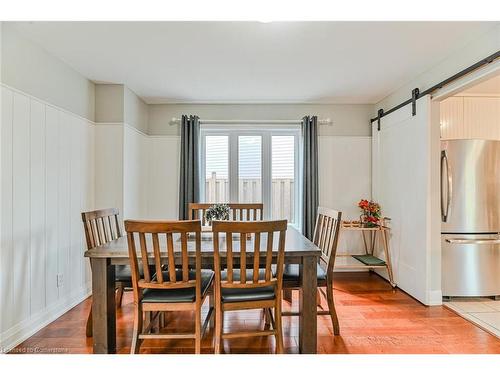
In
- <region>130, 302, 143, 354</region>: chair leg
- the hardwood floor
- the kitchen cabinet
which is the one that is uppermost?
the kitchen cabinet

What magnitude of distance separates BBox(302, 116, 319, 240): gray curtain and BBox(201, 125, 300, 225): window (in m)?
0.22

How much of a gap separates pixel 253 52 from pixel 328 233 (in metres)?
1.71

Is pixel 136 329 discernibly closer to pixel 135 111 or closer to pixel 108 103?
pixel 108 103

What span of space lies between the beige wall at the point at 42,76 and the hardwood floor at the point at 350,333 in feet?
6.46

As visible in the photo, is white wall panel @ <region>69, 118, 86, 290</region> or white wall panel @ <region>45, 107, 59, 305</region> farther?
white wall panel @ <region>69, 118, 86, 290</region>

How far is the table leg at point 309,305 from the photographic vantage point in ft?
7.07

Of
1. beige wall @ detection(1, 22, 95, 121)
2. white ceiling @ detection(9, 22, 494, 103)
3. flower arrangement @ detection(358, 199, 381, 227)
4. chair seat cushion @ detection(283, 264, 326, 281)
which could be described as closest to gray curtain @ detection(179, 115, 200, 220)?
white ceiling @ detection(9, 22, 494, 103)

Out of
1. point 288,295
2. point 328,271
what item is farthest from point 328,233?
point 288,295

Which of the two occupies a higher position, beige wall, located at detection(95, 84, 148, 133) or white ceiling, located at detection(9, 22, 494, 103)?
white ceiling, located at detection(9, 22, 494, 103)

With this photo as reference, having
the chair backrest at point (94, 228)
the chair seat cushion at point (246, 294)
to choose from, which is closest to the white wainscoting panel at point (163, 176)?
the chair backrest at point (94, 228)

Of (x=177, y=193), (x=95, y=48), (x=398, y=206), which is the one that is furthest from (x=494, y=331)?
(x=95, y=48)

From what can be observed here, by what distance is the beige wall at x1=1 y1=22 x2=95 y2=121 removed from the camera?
232cm

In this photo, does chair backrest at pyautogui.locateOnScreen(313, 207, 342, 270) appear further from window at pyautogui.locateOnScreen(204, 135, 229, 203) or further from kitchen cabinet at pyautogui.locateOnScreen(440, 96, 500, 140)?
kitchen cabinet at pyautogui.locateOnScreen(440, 96, 500, 140)

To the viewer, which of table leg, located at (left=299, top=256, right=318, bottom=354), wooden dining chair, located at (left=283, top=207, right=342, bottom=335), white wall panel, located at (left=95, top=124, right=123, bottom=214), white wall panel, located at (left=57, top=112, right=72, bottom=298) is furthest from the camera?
white wall panel, located at (left=95, top=124, right=123, bottom=214)
